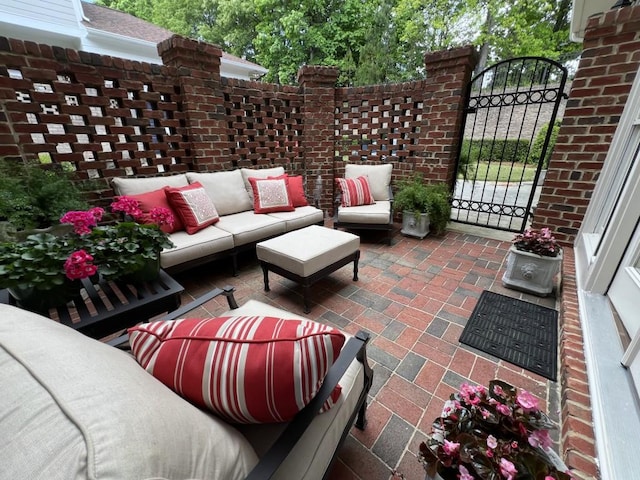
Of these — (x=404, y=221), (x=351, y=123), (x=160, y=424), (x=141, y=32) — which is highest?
(x=141, y=32)

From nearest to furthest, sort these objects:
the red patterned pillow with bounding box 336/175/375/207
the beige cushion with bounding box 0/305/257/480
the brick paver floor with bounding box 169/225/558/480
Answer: the beige cushion with bounding box 0/305/257/480
the brick paver floor with bounding box 169/225/558/480
the red patterned pillow with bounding box 336/175/375/207

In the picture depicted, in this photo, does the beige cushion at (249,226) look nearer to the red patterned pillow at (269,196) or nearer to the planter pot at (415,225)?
the red patterned pillow at (269,196)

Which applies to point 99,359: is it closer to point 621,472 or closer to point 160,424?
point 160,424

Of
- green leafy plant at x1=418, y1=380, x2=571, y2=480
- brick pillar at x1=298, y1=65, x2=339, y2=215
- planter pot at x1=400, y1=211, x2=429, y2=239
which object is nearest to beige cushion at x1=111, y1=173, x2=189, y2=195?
brick pillar at x1=298, y1=65, x2=339, y2=215

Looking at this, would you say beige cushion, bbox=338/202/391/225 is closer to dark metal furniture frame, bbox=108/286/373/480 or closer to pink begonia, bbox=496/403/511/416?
dark metal furniture frame, bbox=108/286/373/480

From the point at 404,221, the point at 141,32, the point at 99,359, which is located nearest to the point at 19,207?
the point at 99,359

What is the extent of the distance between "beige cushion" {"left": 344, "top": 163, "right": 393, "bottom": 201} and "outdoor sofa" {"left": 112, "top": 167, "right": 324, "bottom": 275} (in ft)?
2.93

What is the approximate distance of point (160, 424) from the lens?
1.52ft

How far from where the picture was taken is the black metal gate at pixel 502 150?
3236 millimetres

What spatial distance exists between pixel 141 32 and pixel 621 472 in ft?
29.1

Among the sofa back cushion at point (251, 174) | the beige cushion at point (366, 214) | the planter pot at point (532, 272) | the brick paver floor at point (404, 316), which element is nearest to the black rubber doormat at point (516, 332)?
the brick paver floor at point (404, 316)

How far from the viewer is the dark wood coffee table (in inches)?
53.4

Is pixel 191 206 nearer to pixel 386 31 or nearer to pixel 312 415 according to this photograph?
pixel 312 415

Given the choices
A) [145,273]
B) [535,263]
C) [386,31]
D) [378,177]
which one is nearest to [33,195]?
[145,273]
